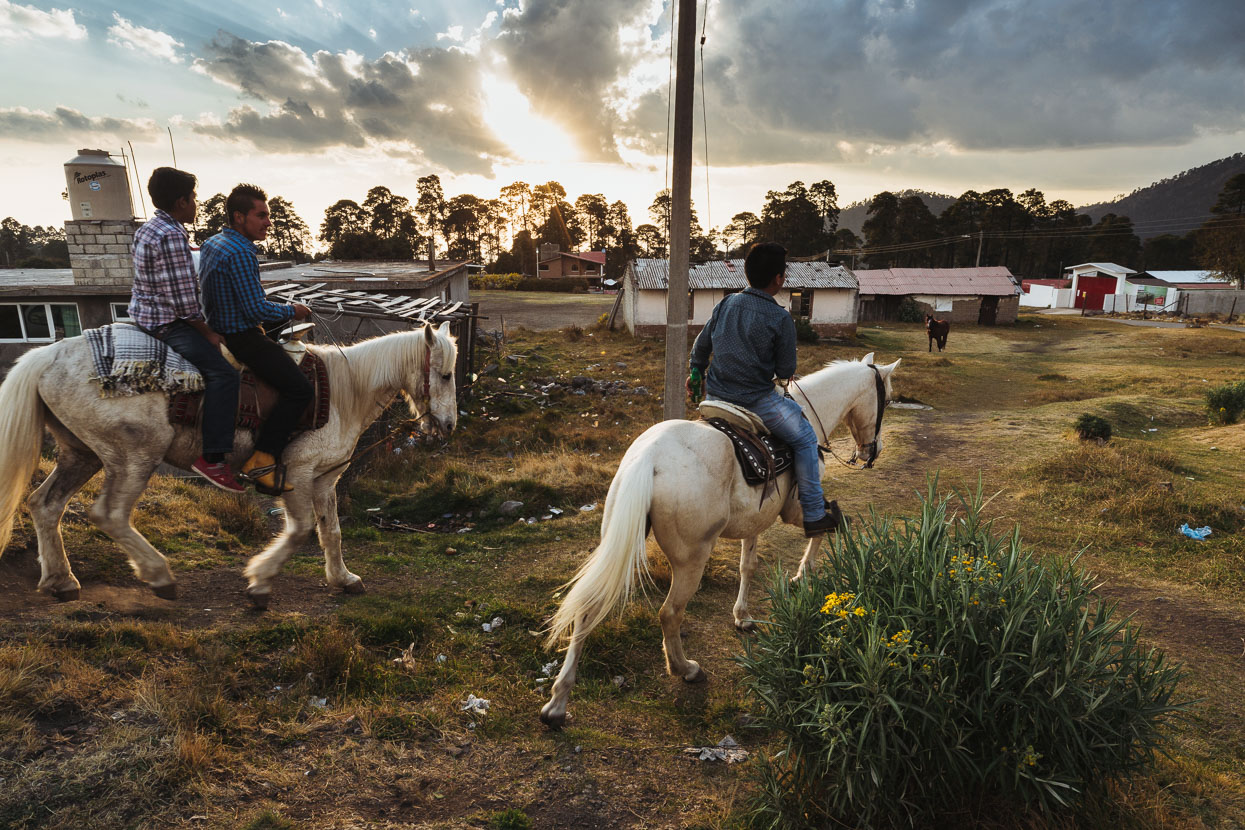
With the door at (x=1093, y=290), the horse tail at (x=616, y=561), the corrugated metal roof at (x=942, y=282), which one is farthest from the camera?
the door at (x=1093, y=290)

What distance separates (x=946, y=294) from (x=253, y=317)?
1718 inches

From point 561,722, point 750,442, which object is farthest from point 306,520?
point 750,442

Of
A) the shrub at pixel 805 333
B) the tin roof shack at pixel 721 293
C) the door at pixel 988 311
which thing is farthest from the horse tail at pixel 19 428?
the door at pixel 988 311

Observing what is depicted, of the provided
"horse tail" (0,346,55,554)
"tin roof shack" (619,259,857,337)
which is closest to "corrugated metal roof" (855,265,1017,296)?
"tin roof shack" (619,259,857,337)

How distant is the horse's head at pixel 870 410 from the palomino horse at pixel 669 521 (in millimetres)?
1246

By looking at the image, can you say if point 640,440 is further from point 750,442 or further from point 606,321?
point 606,321

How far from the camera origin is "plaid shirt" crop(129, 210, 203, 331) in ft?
13.1

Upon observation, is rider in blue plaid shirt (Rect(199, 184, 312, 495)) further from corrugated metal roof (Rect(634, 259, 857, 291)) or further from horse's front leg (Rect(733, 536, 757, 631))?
corrugated metal roof (Rect(634, 259, 857, 291))

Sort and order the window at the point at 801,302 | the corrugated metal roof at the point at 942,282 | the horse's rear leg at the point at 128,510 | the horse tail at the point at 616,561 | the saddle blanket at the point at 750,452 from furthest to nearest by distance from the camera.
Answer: the corrugated metal roof at the point at 942,282 < the window at the point at 801,302 < the horse's rear leg at the point at 128,510 < the saddle blanket at the point at 750,452 < the horse tail at the point at 616,561

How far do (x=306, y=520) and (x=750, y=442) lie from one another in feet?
11.7

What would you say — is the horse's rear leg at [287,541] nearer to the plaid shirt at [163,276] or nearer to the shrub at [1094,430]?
the plaid shirt at [163,276]

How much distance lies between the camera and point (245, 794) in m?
2.76

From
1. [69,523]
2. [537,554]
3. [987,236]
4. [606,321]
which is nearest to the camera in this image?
[69,523]

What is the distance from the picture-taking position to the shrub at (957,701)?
2.43 m
